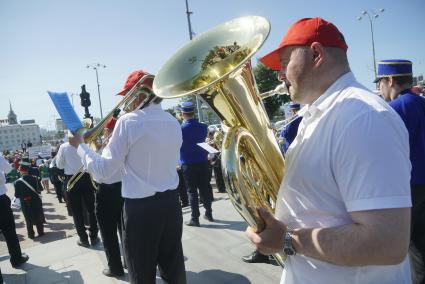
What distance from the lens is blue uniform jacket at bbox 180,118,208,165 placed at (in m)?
5.64

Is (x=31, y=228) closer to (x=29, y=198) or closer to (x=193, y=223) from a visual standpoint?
(x=29, y=198)

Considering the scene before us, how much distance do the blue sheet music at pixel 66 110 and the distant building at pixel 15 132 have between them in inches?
4628

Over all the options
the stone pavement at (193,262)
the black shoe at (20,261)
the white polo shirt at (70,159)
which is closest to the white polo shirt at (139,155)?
the stone pavement at (193,262)

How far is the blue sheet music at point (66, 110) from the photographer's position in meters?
2.84

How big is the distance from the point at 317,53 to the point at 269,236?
0.74 meters

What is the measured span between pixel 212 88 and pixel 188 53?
48 cm

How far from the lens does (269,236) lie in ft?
3.98

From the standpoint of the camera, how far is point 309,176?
3.83 feet

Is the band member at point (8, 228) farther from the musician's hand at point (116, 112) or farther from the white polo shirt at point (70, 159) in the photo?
the musician's hand at point (116, 112)

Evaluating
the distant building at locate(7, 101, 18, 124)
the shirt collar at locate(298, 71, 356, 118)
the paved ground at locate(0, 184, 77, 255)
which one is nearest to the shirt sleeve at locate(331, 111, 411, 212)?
the shirt collar at locate(298, 71, 356, 118)

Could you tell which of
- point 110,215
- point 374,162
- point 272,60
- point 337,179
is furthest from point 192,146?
point 374,162

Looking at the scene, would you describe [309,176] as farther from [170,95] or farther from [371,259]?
[170,95]

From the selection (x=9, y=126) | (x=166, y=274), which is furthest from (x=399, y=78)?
(x=9, y=126)

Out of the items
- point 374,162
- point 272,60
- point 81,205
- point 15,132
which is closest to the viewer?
point 374,162
